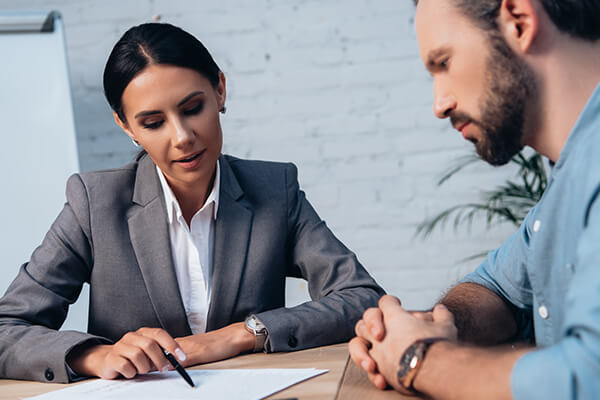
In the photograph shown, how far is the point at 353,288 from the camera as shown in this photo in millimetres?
1268

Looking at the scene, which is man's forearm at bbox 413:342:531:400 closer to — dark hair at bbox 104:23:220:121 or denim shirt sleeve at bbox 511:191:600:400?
denim shirt sleeve at bbox 511:191:600:400

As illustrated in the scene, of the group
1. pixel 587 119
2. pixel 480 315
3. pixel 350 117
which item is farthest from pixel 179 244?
pixel 350 117

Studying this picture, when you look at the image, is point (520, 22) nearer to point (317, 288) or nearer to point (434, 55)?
point (434, 55)

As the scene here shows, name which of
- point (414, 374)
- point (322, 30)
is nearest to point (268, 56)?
point (322, 30)

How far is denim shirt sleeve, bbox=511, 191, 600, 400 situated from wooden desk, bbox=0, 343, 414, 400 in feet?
0.75

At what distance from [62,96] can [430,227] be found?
1.47 meters

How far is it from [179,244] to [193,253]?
4 cm

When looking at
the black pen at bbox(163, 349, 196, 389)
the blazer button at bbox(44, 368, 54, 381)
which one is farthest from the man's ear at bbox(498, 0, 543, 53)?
the blazer button at bbox(44, 368, 54, 381)

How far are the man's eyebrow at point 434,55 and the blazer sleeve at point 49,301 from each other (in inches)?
29.5

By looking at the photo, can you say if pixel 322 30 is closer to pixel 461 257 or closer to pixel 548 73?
pixel 461 257

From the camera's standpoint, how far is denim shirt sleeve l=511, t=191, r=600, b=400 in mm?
526

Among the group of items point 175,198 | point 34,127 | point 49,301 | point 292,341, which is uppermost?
point 34,127

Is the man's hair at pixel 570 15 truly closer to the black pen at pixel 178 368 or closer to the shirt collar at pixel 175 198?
the black pen at pixel 178 368

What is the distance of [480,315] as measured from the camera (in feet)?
3.26
